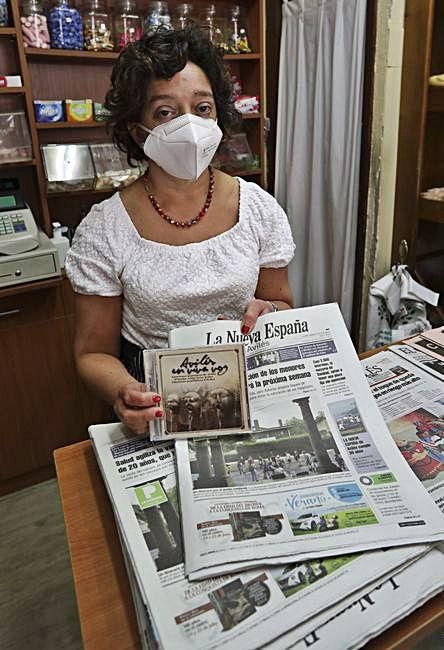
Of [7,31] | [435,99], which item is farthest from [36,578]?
[435,99]

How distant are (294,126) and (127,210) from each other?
156cm

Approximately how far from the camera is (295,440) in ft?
2.60

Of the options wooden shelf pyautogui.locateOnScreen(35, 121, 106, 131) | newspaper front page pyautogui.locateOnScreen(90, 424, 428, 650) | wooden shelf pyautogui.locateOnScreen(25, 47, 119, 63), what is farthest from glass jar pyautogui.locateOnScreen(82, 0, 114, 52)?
newspaper front page pyautogui.locateOnScreen(90, 424, 428, 650)

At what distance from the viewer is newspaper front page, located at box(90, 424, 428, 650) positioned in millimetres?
547

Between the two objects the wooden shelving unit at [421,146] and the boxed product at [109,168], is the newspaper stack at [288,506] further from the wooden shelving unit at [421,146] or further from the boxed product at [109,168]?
the wooden shelving unit at [421,146]

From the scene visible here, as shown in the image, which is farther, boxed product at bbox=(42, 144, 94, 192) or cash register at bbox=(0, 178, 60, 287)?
boxed product at bbox=(42, 144, 94, 192)

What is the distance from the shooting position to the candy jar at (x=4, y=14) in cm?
176

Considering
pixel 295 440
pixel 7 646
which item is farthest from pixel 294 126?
pixel 7 646

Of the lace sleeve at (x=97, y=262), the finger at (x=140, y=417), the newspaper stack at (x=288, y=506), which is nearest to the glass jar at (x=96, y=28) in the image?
the lace sleeve at (x=97, y=262)

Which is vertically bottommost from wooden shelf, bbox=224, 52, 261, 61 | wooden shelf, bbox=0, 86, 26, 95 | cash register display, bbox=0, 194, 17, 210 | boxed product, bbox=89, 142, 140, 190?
cash register display, bbox=0, 194, 17, 210

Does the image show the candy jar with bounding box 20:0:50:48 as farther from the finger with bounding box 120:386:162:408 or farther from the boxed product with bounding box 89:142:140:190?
the finger with bounding box 120:386:162:408

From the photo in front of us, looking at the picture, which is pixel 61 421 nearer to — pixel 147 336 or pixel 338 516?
pixel 147 336

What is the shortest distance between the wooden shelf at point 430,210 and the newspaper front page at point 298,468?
146 cm

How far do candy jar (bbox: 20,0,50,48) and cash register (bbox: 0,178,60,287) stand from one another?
0.49 m
